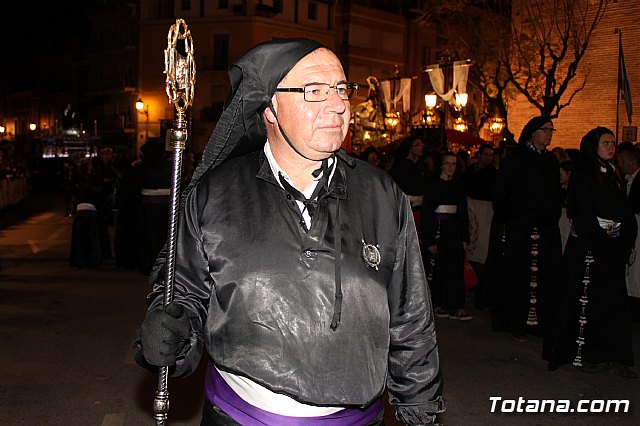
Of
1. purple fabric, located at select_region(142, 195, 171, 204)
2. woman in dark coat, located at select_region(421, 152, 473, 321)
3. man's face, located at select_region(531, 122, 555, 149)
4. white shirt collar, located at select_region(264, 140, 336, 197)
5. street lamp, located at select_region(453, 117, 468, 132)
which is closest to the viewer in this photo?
white shirt collar, located at select_region(264, 140, 336, 197)

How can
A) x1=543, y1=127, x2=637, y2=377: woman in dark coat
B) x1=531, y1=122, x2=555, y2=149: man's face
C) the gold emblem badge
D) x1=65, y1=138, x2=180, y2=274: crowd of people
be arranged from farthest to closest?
x1=65, y1=138, x2=180, y2=274: crowd of people < x1=531, y1=122, x2=555, y2=149: man's face < x1=543, y1=127, x2=637, y2=377: woman in dark coat < the gold emblem badge

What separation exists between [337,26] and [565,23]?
30.9 m

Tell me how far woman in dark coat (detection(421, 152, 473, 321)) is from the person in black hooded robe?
0.88 metres

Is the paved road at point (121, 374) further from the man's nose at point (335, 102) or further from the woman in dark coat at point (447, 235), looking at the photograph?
the man's nose at point (335, 102)

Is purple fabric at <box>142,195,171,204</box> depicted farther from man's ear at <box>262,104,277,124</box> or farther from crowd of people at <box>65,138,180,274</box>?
man's ear at <box>262,104,277,124</box>

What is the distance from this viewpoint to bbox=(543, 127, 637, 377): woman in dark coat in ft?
23.7

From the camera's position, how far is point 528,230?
8594mm

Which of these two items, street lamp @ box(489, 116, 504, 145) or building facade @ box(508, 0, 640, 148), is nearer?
building facade @ box(508, 0, 640, 148)

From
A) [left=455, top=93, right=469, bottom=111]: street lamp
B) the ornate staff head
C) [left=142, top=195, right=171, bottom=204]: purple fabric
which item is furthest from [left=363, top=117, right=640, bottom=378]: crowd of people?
[left=455, top=93, right=469, bottom=111]: street lamp

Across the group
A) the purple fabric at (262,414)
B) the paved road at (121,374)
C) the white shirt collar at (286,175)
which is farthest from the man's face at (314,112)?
the paved road at (121,374)

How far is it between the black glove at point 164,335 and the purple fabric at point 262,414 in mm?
225

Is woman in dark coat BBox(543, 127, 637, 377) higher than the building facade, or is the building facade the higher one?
the building facade

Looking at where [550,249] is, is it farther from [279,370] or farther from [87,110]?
[87,110]

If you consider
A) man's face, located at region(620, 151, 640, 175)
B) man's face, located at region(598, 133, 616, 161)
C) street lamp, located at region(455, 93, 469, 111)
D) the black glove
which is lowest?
the black glove
